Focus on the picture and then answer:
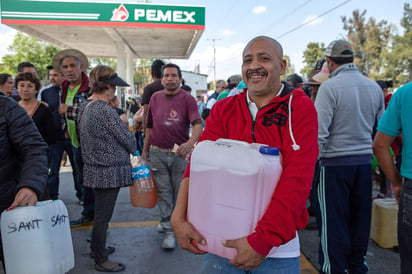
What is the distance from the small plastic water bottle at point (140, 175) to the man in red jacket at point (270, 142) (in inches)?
63.5

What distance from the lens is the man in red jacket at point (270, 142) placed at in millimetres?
1218

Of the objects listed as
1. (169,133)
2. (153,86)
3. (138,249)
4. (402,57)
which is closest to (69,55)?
(153,86)

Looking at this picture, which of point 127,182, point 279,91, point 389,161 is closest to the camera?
point 279,91

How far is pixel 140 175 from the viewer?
3068 mm

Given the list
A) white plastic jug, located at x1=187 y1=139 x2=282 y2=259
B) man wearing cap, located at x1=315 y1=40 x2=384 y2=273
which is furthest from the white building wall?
white plastic jug, located at x1=187 y1=139 x2=282 y2=259

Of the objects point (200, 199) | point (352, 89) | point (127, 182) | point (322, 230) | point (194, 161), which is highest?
point (352, 89)

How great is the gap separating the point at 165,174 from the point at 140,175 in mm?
643

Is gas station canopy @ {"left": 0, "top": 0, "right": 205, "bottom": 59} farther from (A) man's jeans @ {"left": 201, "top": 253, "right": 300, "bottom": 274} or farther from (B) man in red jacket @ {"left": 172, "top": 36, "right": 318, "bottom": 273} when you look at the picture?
(A) man's jeans @ {"left": 201, "top": 253, "right": 300, "bottom": 274}

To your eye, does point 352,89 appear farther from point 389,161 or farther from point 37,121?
point 37,121

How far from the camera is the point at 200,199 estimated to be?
1324 millimetres

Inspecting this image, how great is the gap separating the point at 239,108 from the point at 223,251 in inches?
27.6

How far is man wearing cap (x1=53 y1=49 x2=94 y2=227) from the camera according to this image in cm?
372

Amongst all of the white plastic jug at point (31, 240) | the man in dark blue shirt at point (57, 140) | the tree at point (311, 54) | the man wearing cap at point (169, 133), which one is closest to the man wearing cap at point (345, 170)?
the man wearing cap at point (169, 133)

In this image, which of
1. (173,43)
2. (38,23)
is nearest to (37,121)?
(38,23)
